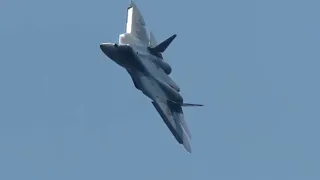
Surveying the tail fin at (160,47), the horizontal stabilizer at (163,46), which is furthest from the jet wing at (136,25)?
the horizontal stabilizer at (163,46)

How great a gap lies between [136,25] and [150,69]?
21.3 feet

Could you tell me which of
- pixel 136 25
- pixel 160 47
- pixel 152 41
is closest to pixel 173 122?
pixel 160 47

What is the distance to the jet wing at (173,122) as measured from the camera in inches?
2955

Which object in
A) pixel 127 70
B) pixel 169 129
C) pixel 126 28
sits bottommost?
pixel 169 129

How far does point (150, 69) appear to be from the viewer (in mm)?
75875

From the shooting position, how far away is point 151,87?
247 ft

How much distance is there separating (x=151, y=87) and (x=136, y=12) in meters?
9.93

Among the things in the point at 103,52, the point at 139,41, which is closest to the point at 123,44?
the point at 103,52

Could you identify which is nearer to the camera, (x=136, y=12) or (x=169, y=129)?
(x=169, y=129)

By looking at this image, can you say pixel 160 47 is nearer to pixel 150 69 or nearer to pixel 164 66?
pixel 164 66

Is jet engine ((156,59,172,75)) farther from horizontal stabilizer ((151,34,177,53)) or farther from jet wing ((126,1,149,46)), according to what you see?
jet wing ((126,1,149,46))

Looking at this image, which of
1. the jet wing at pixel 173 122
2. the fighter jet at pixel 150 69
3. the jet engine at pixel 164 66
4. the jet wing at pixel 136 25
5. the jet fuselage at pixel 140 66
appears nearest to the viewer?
the jet fuselage at pixel 140 66

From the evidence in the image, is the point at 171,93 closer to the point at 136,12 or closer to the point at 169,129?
the point at 169,129

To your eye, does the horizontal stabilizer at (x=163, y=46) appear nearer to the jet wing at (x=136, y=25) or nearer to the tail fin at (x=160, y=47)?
the tail fin at (x=160, y=47)
